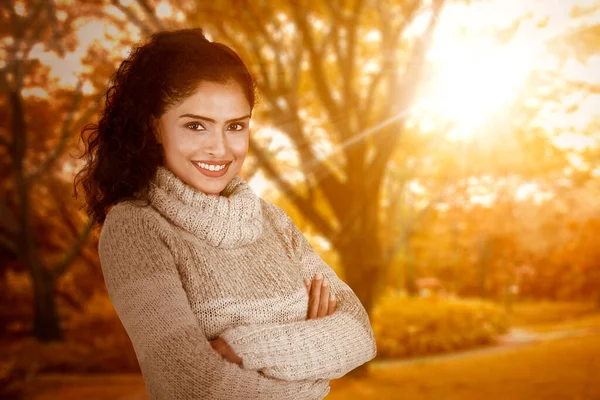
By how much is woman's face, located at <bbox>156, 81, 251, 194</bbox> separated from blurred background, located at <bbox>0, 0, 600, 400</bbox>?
282 centimetres

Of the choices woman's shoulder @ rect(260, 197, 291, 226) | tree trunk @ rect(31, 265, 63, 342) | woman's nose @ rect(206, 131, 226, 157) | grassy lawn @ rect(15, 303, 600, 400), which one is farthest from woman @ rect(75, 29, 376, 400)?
tree trunk @ rect(31, 265, 63, 342)

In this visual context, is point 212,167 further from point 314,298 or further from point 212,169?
point 314,298

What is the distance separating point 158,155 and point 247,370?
1.60 ft

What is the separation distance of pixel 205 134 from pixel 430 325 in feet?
17.1

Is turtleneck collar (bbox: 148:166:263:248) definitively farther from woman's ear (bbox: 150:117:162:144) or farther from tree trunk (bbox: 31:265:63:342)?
tree trunk (bbox: 31:265:63:342)

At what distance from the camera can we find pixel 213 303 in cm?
108

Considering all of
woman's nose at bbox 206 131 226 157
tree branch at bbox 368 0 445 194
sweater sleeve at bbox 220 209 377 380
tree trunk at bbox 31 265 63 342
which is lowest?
tree trunk at bbox 31 265 63 342

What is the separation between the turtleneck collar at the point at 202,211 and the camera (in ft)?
3.70

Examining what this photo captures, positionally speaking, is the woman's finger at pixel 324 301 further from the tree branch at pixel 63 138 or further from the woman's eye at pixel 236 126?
the tree branch at pixel 63 138

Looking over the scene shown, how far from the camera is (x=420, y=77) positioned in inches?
162

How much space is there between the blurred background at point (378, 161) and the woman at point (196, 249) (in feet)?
9.12

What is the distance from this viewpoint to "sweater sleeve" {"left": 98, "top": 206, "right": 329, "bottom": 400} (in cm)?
97

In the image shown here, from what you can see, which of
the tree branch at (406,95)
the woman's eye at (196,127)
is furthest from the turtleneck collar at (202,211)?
the tree branch at (406,95)

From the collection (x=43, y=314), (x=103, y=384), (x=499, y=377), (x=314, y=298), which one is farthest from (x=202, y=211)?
(x=43, y=314)
